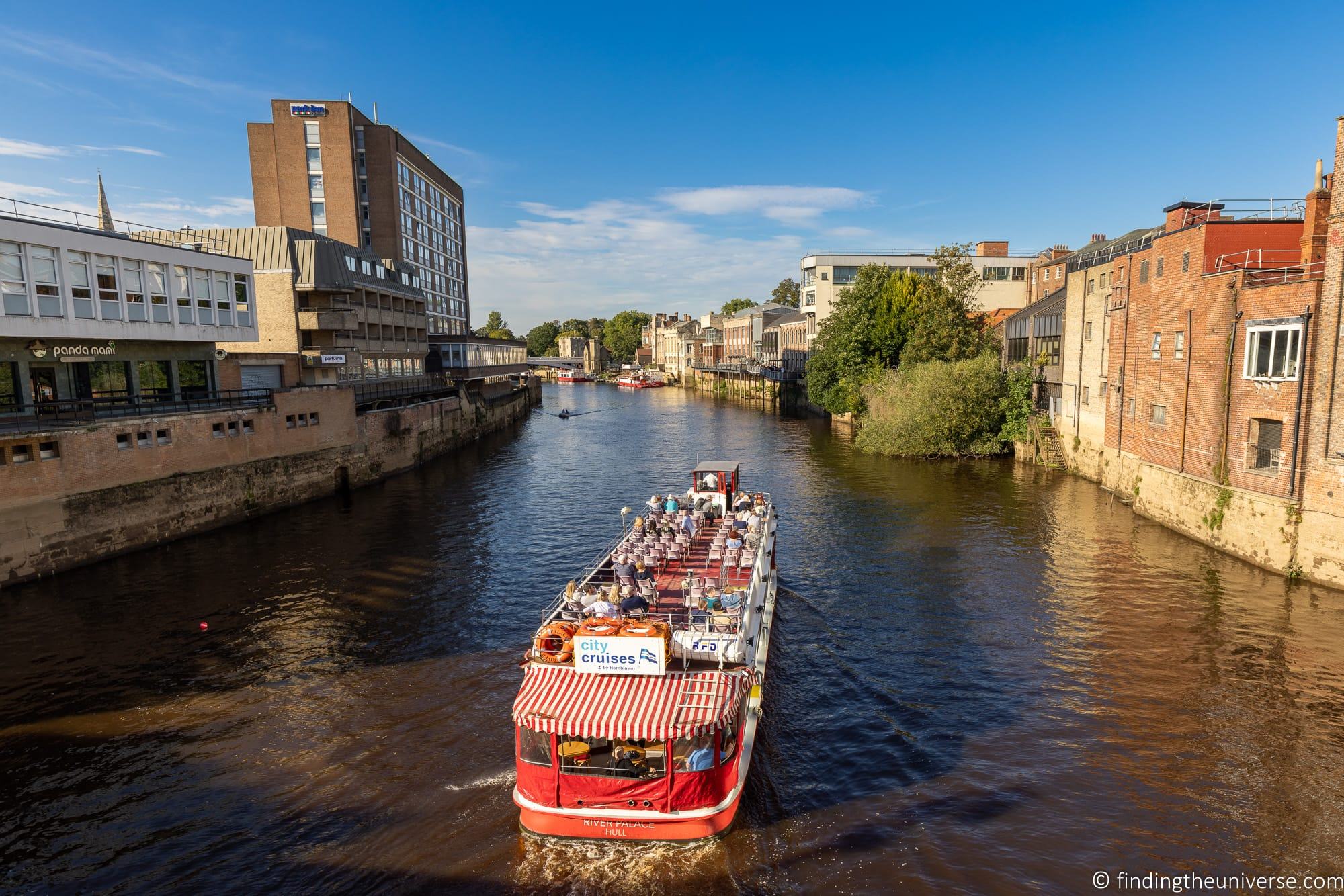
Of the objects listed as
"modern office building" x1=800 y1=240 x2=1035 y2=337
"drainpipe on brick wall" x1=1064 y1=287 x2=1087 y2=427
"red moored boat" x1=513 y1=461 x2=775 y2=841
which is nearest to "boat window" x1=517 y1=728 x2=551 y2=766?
"red moored boat" x1=513 y1=461 x2=775 y2=841

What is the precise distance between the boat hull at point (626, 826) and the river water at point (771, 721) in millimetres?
425

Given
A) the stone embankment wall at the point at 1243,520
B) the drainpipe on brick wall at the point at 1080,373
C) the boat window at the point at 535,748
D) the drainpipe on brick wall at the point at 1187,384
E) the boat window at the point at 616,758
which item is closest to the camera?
the boat window at the point at 616,758

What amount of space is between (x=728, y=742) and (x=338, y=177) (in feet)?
297

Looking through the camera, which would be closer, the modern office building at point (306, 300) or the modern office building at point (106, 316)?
the modern office building at point (106, 316)

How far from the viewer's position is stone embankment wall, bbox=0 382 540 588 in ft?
95.0

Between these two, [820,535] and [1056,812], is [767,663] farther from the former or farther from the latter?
[820,535]

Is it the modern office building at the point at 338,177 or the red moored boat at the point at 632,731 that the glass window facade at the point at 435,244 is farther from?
the red moored boat at the point at 632,731

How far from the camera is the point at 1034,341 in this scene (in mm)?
57844

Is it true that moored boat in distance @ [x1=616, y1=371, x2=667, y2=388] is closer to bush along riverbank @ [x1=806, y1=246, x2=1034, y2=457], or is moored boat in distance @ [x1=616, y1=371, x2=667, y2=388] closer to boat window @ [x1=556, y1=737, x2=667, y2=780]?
bush along riverbank @ [x1=806, y1=246, x2=1034, y2=457]

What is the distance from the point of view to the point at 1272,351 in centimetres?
2778

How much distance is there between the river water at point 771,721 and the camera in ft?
45.7

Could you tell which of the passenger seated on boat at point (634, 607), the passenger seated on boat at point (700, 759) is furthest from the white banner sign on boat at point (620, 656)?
the passenger seated on boat at point (634, 607)

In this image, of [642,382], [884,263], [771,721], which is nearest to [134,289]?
[771,721]

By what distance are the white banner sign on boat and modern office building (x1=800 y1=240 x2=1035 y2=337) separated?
3707 inches
